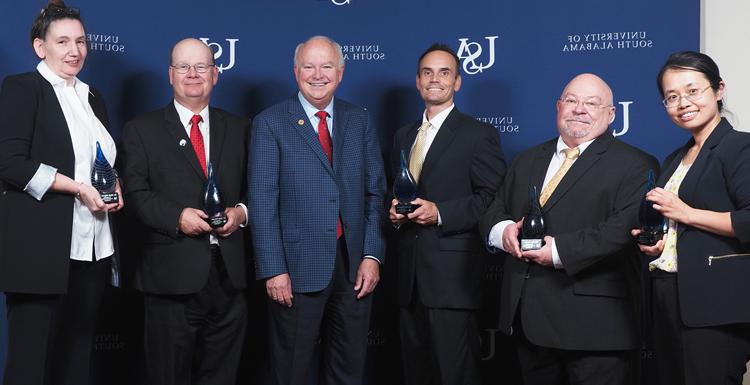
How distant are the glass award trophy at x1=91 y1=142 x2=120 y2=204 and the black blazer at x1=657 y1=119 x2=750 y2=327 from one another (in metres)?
2.07

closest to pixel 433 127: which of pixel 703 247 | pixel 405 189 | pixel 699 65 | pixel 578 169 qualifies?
pixel 405 189

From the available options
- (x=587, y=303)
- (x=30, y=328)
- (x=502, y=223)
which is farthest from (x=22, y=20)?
(x=587, y=303)

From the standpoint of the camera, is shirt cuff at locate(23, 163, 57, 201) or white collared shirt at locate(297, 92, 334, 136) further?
white collared shirt at locate(297, 92, 334, 136)

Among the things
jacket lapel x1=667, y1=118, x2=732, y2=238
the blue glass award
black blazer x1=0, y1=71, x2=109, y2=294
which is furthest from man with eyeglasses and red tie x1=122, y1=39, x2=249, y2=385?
jacket lapel x1=667, y1=118, x2=732, y2=238

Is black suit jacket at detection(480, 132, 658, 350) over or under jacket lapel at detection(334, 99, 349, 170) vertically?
under

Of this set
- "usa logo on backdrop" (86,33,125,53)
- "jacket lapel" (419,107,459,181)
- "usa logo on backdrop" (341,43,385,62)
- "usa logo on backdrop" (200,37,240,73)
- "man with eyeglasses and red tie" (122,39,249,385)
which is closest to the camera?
"man with eyeglasses and red tie" (122,39,249,385)

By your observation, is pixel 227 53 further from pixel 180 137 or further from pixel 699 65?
pixel 699 65

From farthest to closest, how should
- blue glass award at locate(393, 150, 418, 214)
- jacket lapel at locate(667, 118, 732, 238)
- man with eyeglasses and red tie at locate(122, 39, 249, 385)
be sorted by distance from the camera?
blue glass award at locate(393, 150, 418, 214), man with eyeglasses and red tie at locate(122, 39, 249, 385), jacket lapel at locate(667, 118, 732, 238)

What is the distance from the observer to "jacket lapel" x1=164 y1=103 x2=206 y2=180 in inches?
137

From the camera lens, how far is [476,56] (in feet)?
15.4

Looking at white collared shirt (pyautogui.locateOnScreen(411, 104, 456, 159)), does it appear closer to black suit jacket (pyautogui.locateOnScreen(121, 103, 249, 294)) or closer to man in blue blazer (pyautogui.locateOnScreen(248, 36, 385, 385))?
man in blue blazer (pyautogui.locateOnScreen(248, 36, 385, 385))

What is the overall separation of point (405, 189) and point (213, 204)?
31.7 inches

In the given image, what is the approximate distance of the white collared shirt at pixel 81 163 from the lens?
3.13 m

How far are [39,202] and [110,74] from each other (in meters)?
1.35
